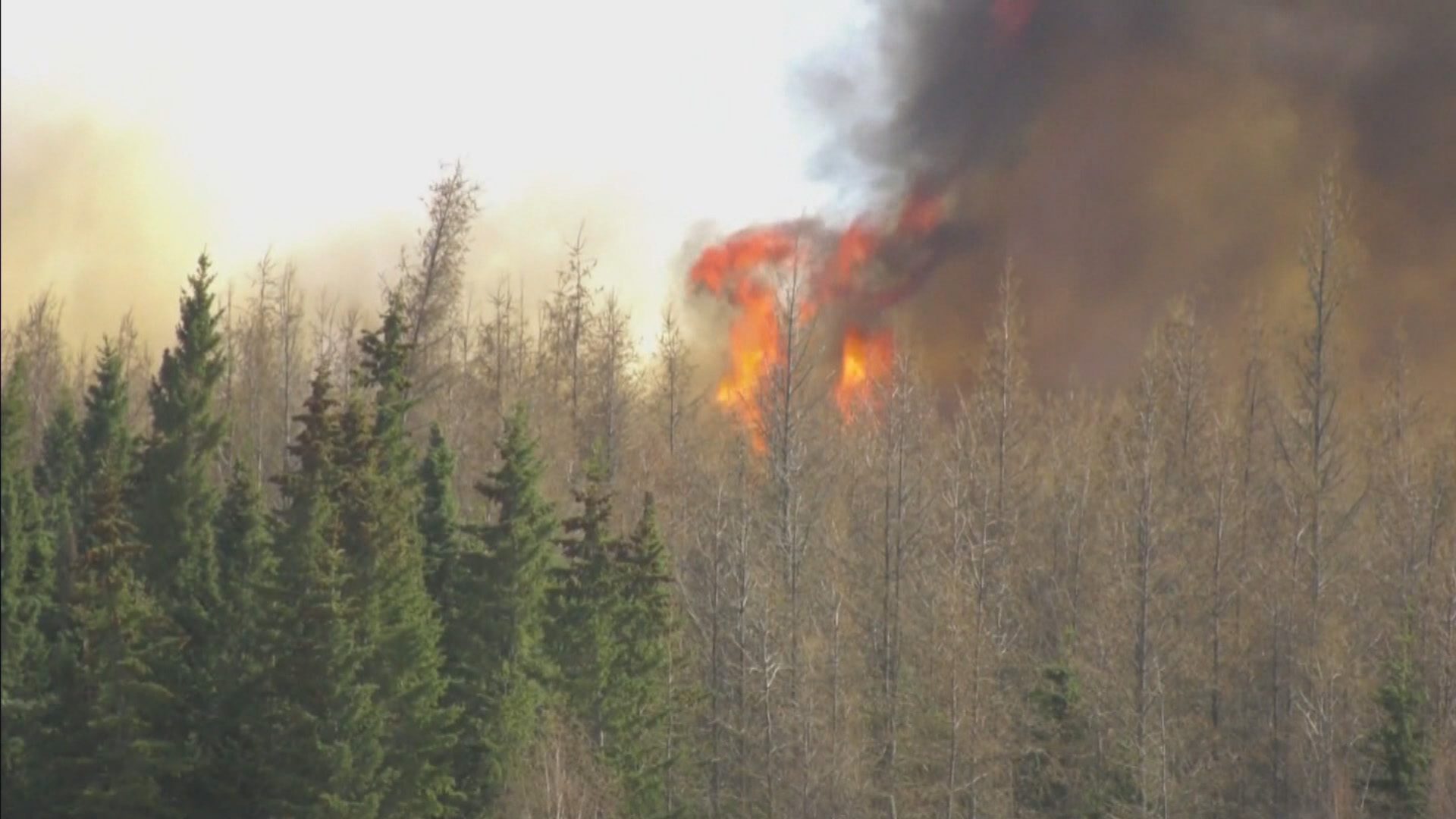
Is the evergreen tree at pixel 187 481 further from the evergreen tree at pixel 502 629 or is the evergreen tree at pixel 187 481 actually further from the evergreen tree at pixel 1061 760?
the evergreen tree at pixel 1061 760

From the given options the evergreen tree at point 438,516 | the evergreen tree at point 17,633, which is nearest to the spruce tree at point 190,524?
the evergreen tree at point 17,633

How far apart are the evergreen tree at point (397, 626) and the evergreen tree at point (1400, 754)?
24.1 meters

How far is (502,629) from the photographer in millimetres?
37906

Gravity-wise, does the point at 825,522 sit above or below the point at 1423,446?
below

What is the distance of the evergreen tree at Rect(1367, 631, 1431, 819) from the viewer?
38938 mm

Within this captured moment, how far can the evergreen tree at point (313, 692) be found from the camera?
1220 inches

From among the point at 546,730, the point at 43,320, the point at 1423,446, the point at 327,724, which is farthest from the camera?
the point at 43,320

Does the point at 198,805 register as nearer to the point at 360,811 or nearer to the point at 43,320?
the point at 360,811

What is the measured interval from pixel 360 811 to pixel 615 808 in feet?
25.1

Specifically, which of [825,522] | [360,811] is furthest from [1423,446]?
[360,811]

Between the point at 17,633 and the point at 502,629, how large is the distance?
12.2m

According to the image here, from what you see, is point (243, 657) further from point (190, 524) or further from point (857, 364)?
point (857, 364)

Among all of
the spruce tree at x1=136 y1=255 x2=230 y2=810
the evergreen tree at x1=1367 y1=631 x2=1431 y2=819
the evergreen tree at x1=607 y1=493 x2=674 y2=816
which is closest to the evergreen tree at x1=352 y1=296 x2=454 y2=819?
the spruce tree at x1=136 y1=255 x2=230 y2=810

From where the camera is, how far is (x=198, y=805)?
105 ft
